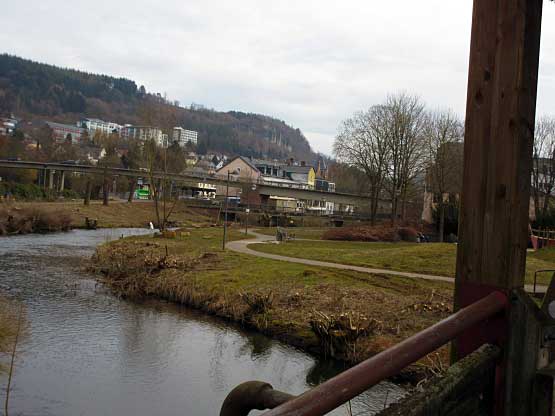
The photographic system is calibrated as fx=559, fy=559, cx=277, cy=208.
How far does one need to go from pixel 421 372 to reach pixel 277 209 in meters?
55.6

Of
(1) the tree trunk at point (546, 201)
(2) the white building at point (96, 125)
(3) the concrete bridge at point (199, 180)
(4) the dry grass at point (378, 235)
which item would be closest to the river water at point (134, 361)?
(4) the dry grass at point (378, 235)

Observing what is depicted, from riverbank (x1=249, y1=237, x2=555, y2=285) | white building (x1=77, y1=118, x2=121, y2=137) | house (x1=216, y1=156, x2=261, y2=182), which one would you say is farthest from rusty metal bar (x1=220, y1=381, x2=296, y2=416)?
white building (x1=77, y1=118, x2=121, y2=137)

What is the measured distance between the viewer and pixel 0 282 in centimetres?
1889

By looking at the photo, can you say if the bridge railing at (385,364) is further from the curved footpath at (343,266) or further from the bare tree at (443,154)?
the bare tree at (443,154)

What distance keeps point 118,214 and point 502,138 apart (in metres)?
53.6

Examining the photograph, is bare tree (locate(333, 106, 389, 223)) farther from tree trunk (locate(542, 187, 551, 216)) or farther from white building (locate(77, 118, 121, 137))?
white building (locate(77, 118, 121, 137))

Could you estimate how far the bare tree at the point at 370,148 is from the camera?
43844 mm

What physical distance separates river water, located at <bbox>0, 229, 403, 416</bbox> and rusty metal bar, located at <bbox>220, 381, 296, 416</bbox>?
4263mm

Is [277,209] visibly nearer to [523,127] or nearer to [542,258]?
[542,258]

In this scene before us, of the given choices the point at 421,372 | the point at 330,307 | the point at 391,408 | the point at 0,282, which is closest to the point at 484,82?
the point at 391,408

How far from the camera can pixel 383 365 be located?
1.92 meters

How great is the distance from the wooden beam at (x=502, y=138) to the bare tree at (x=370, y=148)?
41.4 meters

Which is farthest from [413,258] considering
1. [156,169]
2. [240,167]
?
[240,167]

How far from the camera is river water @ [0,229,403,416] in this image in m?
10.1
